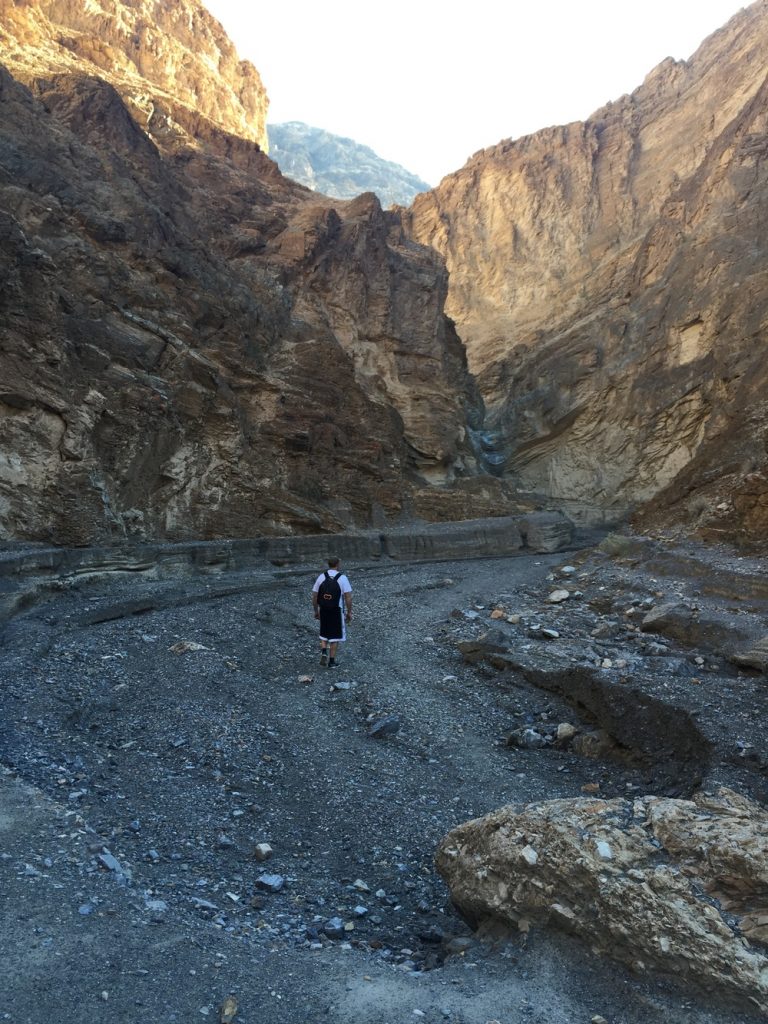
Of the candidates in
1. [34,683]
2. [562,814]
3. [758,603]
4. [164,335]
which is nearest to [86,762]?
[34,683]

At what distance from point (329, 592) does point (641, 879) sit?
5.68 metres

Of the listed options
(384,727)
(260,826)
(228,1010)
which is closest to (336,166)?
(384,727)

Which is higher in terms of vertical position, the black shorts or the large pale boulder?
the black shorts

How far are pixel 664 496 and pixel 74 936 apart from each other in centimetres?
1992

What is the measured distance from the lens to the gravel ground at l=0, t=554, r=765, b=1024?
9.82ft

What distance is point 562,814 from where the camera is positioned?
3865 mm

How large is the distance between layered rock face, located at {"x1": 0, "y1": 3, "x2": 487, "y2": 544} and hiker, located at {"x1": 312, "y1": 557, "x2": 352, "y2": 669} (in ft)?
24.5

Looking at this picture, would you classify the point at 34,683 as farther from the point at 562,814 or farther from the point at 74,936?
the point at 562,814

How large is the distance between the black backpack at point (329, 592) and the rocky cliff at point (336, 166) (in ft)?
453

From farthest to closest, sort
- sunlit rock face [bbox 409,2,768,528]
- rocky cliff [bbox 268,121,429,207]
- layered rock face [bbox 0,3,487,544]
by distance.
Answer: rocky cliff [bbox 268,121,429,207]
sunlit rock face [bbox 409,2,768,528]
layered rock face [bbox 0,3,487,544]

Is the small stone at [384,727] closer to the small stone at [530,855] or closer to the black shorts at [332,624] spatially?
the black shorts at [332,624]

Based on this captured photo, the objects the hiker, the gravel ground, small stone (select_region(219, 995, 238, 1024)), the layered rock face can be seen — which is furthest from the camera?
the layered rock face

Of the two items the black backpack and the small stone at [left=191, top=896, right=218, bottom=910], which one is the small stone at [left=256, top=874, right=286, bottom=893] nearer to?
the small stone at [left=191, top=896, right=218, bottom=910]

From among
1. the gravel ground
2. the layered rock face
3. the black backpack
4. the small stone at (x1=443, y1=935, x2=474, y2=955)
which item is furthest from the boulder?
the layered rock face
